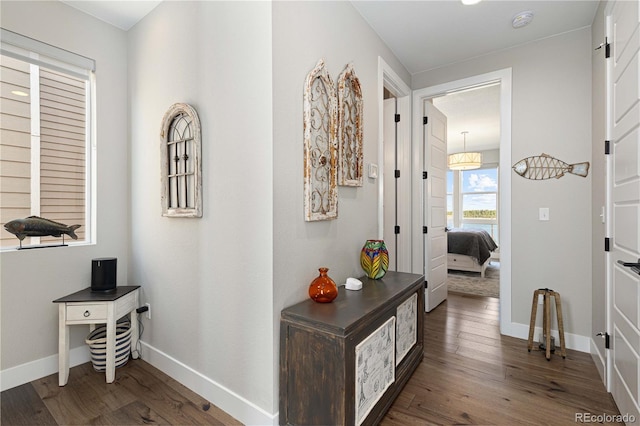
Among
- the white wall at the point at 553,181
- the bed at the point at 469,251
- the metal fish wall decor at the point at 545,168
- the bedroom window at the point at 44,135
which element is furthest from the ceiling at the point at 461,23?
the bed at the point at 469,251

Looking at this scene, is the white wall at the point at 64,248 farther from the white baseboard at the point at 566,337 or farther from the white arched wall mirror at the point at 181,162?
the white baseboard at the point at 566,337

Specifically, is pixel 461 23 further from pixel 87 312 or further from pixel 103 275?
pixel 87 312

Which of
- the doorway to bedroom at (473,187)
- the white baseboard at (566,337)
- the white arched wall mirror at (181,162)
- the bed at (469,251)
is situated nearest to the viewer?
the white arched wall mirror at (181,162)

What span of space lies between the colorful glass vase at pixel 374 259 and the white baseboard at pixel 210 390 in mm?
1067

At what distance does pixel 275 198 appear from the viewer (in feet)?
5.04

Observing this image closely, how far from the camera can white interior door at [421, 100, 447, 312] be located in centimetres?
340

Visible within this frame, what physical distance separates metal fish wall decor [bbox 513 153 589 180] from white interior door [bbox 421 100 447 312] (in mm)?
888

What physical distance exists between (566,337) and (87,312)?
3753 millimetres

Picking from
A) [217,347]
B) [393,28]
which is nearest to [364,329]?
[217,347]

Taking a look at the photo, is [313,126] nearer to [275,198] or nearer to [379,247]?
[275,198]

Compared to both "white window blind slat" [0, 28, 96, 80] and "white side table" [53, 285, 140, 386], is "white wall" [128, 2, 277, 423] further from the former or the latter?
"white window blind slat" [0, 28, 96, 80]

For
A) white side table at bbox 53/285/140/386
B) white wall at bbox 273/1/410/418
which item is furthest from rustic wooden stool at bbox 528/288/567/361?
white side table at bbox 53/285/140/386

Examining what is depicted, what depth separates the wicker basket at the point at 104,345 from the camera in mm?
2107

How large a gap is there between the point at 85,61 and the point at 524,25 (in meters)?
3.54
